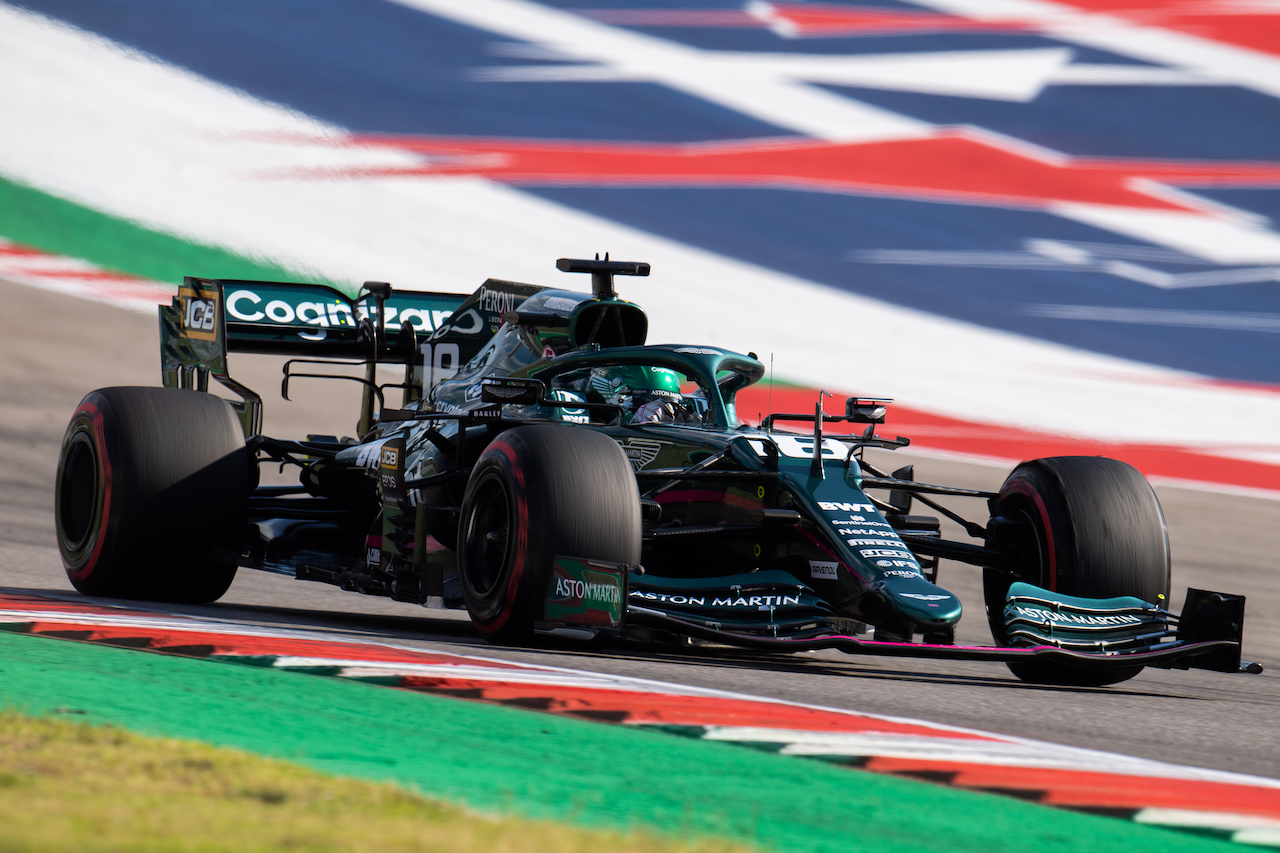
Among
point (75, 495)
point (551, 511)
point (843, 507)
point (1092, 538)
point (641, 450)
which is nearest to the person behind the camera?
point (551, 511)

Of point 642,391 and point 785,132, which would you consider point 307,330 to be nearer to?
point 642,391

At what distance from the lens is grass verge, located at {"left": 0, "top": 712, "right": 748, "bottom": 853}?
3.24 meters

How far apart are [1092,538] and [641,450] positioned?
6.66 feet

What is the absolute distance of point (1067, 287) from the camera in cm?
2453

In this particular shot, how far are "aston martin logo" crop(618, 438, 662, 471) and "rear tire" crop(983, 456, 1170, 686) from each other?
1.69 meters

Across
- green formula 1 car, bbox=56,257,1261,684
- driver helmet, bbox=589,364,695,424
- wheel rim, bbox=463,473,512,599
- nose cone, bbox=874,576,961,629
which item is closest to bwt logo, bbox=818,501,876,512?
green formula 1 car, bbox=56,257,1261,684

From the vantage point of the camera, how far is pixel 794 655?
26.8ft

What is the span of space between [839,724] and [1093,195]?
77.0 feet

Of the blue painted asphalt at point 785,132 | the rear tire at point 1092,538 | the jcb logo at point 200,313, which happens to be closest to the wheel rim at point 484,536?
the rear tire at point 1092,538

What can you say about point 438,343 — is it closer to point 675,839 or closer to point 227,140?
point 675,839

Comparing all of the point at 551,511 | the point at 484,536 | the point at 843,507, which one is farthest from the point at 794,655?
the point at 551,511

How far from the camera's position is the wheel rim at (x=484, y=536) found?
7137mm

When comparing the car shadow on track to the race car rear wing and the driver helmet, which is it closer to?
the driver helmet

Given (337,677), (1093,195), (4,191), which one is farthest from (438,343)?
(1093,195)
